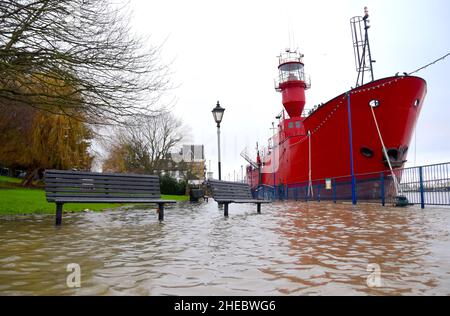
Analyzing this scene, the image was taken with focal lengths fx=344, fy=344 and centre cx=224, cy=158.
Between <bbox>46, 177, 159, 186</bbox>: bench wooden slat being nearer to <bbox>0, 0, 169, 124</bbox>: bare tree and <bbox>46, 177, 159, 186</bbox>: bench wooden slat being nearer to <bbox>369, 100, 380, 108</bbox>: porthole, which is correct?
<bbox>0, 0, 169, 124</bbox>: bare tree

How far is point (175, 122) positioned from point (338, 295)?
3956 cm

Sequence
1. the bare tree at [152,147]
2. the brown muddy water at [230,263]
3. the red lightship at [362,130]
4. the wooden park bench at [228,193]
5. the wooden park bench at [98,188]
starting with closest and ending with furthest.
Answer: the brown muddy water at [230,263] < the wooden park bench at [98,188] < the wooden park bench at [228,193] < the red lightship at [362,130] < the bare tree at [152,147]

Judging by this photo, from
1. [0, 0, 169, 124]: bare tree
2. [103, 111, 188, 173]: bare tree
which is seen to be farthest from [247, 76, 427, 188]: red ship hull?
[103, 111, 188, 173]: bare tree

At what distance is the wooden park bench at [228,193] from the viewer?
28.1 feet

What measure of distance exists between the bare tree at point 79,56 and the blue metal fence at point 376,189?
910 cm

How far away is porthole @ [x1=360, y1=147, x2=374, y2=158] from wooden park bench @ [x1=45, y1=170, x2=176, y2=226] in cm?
1245

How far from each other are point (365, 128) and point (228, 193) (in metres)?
10.7

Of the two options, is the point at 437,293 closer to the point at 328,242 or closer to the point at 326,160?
the point at 328,242

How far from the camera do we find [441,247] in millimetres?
4082

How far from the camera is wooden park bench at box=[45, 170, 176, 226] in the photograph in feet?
22.3

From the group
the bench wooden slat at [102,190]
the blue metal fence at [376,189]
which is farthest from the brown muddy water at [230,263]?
the blue metal fence at [376,189]

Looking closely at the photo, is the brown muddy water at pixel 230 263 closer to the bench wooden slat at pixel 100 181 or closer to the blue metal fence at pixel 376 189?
the bench wooden slat at pixel 100 181

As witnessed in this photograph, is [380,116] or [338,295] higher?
[380,116]
